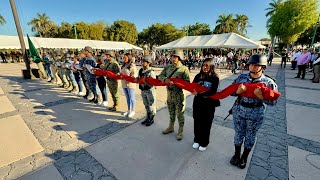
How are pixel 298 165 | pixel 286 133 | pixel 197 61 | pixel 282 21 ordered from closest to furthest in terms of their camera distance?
1. pixel 298 165
2. pixel 286 133
3. pixel 197 61
4. pixel 282 21

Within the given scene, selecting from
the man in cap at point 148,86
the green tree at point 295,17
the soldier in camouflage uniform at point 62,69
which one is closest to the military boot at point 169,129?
the man in cap at point 148,86

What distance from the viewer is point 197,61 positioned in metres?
17.0

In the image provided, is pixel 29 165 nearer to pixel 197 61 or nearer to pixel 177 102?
pixel 177 102

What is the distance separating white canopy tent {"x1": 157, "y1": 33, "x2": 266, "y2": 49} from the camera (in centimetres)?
1345

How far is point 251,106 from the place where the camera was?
89.4 inches

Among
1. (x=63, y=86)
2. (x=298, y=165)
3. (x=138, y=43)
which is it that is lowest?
(x=298, y=165)

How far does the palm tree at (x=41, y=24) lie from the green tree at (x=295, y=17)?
55.0 metres

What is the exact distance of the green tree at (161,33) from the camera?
Answer: 149 feet

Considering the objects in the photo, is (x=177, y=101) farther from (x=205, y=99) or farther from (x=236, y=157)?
(x=236, y=157)

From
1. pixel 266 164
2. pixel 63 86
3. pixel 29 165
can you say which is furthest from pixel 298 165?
pixel 63 86

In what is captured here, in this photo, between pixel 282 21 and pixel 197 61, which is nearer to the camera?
pixel 197 61

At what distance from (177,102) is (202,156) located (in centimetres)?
106

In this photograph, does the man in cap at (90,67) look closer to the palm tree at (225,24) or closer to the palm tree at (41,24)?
the palm tree at (225,24)

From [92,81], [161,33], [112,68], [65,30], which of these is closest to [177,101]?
[112,68]
